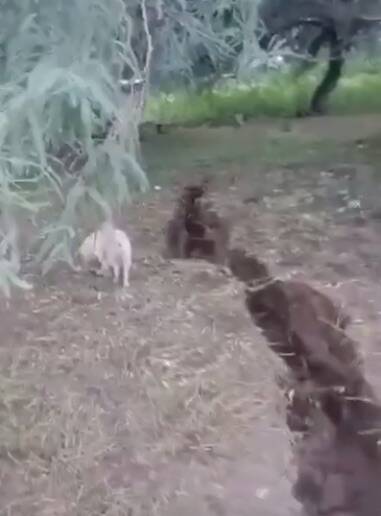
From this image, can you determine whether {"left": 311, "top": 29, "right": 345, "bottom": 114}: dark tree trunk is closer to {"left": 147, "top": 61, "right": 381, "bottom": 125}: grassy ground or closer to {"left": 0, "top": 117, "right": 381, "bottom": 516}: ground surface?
{"left": 147, "top": 61, "right": 381, "bottom": 125}: grassy ground

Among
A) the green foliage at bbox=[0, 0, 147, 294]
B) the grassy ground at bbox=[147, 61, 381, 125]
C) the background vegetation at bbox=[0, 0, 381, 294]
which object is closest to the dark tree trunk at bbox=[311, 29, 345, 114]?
the grassy ground at bbox=[147, 61, 381, 125]

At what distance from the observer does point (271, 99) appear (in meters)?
8.16

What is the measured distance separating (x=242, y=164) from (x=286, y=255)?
2.18 m

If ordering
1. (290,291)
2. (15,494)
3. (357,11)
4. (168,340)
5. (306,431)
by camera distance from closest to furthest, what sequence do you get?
(15,494), (306,431), (168,340), (290,291), (357,11)

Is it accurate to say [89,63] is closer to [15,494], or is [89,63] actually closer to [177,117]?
[15,494]

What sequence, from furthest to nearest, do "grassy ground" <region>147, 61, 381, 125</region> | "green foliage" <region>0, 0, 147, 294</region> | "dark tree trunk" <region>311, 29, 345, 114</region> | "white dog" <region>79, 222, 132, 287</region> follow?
1. "grassy ground" <region>147, 61, 381, 125</region>
2. "dark tree trunk" <region>311, 29, 345, 114</region>
3. "white dog" <region>79, 222, 132, 287</region>
4. "green foliage" <region>0, 0, 147, 294</region>

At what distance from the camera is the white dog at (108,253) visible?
4.25 meters

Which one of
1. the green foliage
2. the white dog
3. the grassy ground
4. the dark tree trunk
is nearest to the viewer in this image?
the green foliage

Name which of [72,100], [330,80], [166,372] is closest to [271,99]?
[330,80]

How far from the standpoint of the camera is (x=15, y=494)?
2.73m

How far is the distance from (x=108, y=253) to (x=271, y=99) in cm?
413

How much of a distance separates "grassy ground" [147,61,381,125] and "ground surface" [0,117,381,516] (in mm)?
1714

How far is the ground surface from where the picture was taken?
8.99 feet

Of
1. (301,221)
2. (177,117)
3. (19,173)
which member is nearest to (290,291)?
(301,221)
